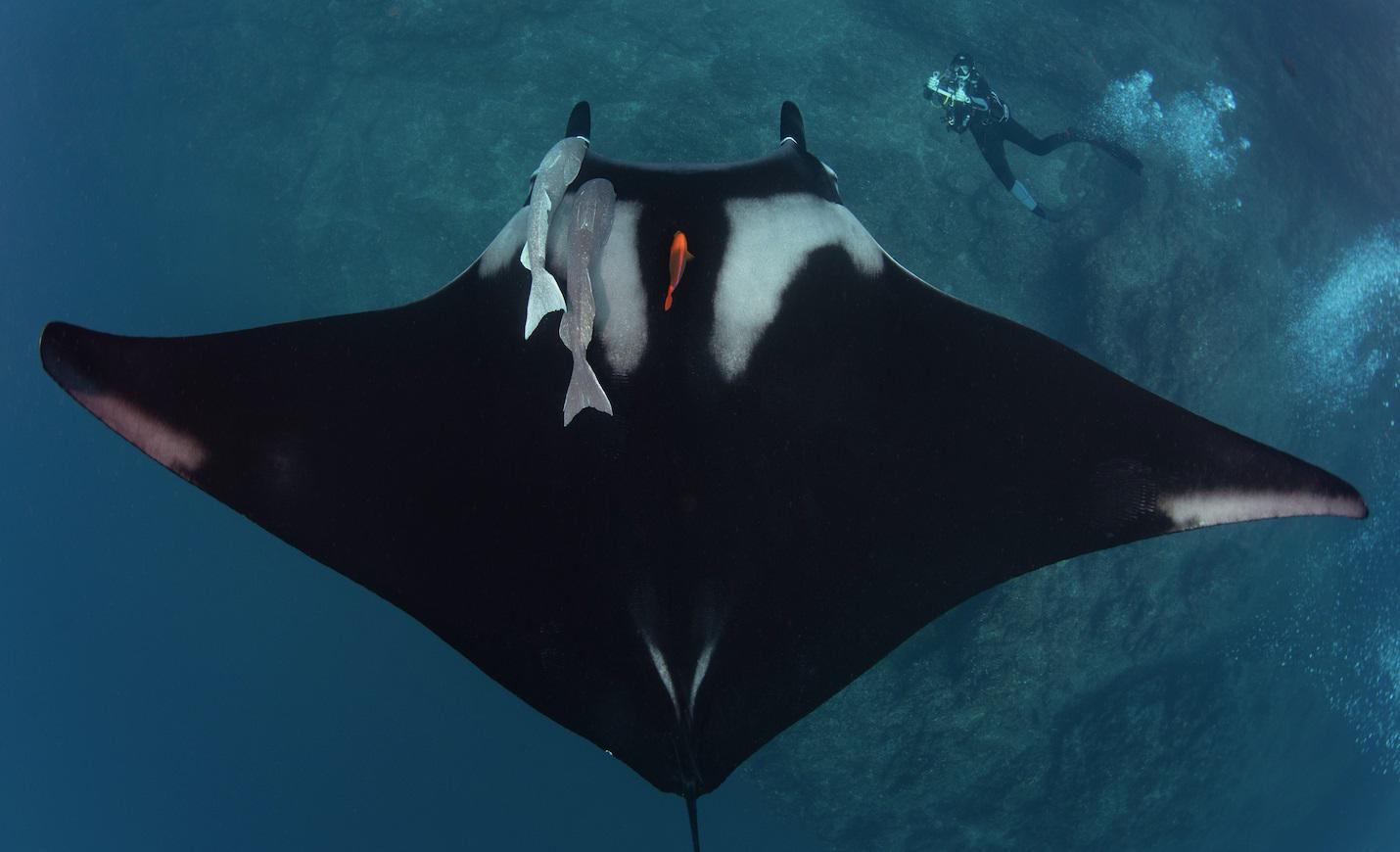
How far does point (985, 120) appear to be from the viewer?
8914mm

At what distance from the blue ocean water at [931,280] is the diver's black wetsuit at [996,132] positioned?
1.16ft

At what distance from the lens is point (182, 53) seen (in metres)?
12.9

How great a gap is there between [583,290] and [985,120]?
8.78 m

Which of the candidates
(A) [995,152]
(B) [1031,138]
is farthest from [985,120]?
(B) [1031,138]

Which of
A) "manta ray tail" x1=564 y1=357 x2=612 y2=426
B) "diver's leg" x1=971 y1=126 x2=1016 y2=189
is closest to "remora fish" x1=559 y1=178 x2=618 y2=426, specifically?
"manta ray tail" x1=564 y1=357 x2=612 y2=426

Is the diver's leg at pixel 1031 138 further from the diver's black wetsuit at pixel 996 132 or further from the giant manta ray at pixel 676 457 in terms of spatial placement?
the giant manta ray at pixel 676 457

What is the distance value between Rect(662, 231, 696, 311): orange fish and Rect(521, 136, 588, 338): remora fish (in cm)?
26

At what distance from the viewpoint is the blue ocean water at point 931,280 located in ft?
30.8

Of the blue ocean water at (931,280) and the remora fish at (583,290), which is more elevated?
the remora fish at (583,290)

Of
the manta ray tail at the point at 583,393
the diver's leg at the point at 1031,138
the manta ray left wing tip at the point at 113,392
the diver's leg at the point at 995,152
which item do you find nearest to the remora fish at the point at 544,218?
the manta ray tail at the point at 583,393

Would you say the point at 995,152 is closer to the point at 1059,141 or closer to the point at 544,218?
the point at 1059,141

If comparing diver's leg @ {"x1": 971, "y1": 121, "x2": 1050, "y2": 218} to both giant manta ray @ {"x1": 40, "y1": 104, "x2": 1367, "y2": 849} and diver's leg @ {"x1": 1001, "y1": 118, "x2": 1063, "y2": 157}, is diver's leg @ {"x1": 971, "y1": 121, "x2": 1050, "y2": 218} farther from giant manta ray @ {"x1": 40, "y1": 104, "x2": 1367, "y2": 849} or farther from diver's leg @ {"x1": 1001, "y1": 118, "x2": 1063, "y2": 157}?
giant manta ray @ {"x1": 40, "y1": 104, "x2": 1367, "y2": 849}

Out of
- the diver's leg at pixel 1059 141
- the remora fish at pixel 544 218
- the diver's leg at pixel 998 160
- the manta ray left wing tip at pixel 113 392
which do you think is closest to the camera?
the manta ray left wing tip at pixel 113 392

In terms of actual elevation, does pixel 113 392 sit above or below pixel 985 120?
above
